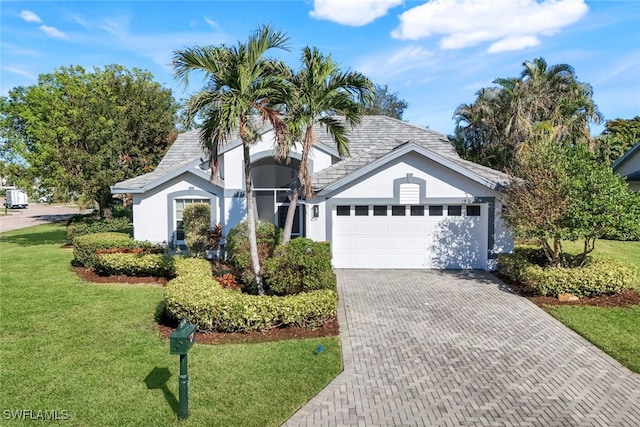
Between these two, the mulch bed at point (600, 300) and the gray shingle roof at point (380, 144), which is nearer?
the mulch bed at point (600, 300)

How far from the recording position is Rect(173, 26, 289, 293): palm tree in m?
9.36

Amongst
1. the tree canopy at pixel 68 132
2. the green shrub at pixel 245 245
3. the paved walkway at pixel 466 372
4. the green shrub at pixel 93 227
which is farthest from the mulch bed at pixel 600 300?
the tree canopy at pixel 68 132

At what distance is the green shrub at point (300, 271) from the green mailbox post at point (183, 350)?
441cm

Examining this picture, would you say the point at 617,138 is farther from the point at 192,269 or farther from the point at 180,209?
the point at 192,269

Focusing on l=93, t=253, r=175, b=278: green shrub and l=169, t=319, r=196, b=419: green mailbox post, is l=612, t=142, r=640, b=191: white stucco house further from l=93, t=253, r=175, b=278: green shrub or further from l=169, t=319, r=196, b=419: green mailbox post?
l=169, t=319, r=196, b=419: green mailbox post

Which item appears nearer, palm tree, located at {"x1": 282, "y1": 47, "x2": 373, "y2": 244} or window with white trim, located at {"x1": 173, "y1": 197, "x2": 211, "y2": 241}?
palm tree, located at {"x1": 282, "y1": 47, "x2": 373, "y2": 244}

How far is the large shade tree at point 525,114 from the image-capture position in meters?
23.5

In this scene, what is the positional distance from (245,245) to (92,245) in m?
6.45

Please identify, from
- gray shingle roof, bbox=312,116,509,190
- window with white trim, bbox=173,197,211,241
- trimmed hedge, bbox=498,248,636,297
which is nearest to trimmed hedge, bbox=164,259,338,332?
trimmed hedge, bbox=498,248,636,297

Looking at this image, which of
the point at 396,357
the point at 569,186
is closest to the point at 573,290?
the point at 569,186

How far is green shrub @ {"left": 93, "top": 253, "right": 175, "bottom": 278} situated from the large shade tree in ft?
58.9

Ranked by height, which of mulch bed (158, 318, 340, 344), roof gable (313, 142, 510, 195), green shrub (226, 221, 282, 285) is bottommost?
mulch bed (158, 318, 340, 344)

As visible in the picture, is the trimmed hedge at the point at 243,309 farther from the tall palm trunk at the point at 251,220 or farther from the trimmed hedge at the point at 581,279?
the trimmed hedge at the point at 581,279

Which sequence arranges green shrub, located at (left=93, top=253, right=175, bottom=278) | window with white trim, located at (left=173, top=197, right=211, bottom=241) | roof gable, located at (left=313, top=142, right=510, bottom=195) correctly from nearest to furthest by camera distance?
green shrub, located at (left=93, top=253, right=175, bottom=278), roof gable, located at (left=313, top=142, right=510, bottom=195), window with white trim, located at (left=173, top=197, right=211, bottom=241)
